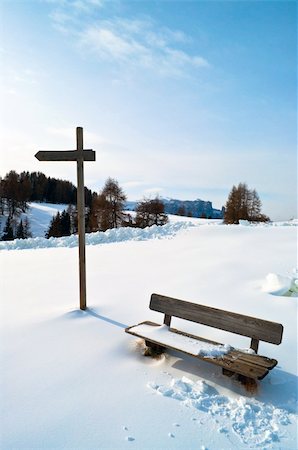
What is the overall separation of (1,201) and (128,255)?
36.0 metres

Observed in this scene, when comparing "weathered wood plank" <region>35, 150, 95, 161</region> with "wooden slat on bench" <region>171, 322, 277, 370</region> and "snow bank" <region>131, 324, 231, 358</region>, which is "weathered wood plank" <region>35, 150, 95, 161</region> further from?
"wooden slat on bench" <region>171, 322, 277, 370</region>

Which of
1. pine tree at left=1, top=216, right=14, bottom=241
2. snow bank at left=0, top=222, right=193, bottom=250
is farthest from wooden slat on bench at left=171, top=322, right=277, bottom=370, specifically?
pine tree at left=1, top=216, right=14, bottom=241

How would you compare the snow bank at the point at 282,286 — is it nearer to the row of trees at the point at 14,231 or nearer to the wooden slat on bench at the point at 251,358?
the wooden slat on bench at the point at 251,358

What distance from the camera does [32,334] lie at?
Answer: 480 cm

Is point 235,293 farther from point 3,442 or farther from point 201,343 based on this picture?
point 3,442

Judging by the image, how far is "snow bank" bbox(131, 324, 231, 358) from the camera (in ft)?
12.5

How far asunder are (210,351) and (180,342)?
45cm

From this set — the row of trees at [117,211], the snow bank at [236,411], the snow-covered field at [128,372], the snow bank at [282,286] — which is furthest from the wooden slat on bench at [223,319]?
the row of trees at [117,211]

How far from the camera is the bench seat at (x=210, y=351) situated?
3.47 m

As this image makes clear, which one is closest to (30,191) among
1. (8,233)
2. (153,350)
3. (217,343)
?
(8,233)

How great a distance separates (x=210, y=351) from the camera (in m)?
3.83

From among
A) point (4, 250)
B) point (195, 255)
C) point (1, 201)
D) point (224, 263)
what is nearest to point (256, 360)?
point (224, 263)

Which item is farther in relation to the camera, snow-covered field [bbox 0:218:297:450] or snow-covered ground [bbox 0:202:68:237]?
snow-covered ground [bbox 0:202:68:237]

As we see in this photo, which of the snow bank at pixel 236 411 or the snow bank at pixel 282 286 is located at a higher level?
the snow bank at pixel 282 286
